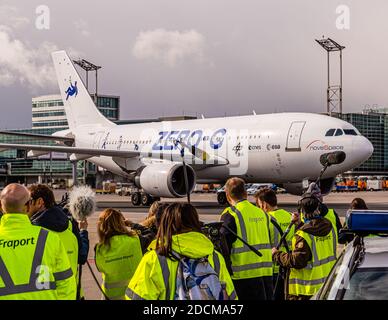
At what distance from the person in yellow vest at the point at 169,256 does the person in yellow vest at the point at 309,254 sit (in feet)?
5.94

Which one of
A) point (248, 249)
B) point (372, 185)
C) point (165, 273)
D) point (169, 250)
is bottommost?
point (372, 185)

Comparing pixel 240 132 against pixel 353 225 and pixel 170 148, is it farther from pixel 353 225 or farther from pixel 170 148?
pixel 353 225

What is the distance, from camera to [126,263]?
5793mm

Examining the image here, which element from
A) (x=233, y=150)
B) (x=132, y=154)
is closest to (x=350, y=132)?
(x=233, y=150)

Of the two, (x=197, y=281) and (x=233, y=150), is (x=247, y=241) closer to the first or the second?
(x=197, y=281)

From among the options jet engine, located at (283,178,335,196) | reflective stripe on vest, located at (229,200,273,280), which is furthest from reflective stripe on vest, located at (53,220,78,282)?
jet engine, located at (283,178,335,196)

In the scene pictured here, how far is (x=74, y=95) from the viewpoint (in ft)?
123

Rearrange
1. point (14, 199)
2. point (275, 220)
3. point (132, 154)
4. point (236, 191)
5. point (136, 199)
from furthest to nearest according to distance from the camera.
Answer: point (136, 199) < point (132, 154) < point (275, 220) < point (236, 191) < point (14, 199)

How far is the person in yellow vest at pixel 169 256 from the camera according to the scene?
375 centimetres

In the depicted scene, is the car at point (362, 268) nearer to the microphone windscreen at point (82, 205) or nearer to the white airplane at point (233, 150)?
the microphone windscreen at point (82, 205)

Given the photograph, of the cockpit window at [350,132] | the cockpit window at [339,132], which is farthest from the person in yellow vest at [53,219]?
the cockpit window at [350,132]

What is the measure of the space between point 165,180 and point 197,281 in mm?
20775

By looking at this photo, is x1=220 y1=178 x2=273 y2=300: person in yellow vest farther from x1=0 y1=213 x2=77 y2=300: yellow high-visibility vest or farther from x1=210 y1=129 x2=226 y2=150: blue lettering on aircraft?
x1=210 y1=129 x2=226 y2=150: blue lettering on aircraft

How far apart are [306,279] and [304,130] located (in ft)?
61.3
